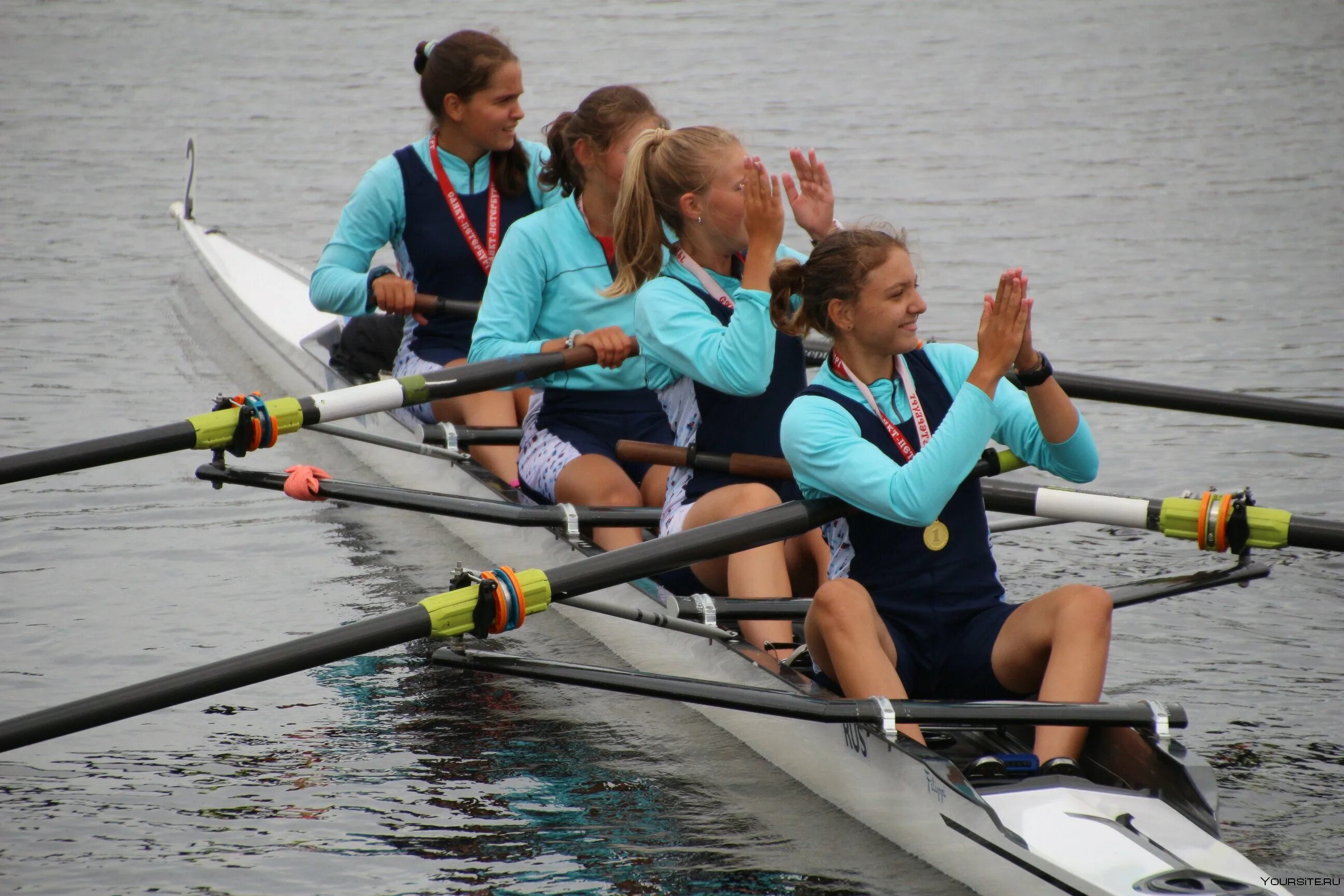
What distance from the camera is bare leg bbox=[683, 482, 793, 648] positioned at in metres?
3.90

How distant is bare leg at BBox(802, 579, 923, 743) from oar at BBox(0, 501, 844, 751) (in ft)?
0.63

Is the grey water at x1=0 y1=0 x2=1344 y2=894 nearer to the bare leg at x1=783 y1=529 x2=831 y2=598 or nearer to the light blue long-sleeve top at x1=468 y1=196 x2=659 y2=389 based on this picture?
the bare leg at x1=783 y1=529 x2=831 y2=598

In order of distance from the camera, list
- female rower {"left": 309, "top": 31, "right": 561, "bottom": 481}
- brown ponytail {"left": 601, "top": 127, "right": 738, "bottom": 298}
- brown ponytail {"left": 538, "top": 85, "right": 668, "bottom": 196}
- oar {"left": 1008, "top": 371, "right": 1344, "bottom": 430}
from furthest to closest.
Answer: female rower {"left": 309, "top": 31, "right": 561, "bottom": 481} → brown ponytail {"left": 538, "top": 85, "right": 668, "bottom": 196} → oar {"left": 1008, "top": 371, "right": 1344, "bottom": 430} → brown ponytail {"left": 601, "top": 127, "right": 738, "bottom": 298}

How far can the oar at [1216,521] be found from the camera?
11.6ft

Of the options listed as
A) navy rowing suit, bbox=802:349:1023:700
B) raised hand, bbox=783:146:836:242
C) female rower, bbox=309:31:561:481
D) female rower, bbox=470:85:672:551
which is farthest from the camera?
female rower, bbox=309:31:561:481

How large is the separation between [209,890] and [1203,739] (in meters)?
2.39

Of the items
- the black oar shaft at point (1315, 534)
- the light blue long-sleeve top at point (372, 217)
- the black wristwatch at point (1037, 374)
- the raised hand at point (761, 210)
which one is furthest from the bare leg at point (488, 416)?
the black oar shaft at point (1315, 534)

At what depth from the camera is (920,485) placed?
324cm

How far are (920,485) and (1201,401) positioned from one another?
5.39ft

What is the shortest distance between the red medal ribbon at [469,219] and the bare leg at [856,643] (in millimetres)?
2638

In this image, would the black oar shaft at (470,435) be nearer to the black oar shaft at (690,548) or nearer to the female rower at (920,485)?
→ the black oar shaft at (690,548)

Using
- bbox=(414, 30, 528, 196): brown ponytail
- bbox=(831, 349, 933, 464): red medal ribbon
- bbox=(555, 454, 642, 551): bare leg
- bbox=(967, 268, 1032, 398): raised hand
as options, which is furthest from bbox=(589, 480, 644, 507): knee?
bbox=(967, 268, 1032, 398): raised hand

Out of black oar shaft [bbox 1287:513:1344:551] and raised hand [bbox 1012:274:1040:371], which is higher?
raised hand [bbox 1012:274:1040:371]

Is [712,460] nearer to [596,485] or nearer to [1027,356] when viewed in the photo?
[596,485]
